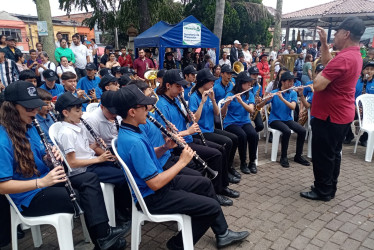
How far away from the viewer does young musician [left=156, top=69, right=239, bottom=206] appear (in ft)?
12.1

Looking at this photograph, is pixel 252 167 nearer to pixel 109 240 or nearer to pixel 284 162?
pixel 284 162

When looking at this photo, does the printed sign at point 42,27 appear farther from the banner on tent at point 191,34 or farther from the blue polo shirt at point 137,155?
the blue polo shirt at point 137,155

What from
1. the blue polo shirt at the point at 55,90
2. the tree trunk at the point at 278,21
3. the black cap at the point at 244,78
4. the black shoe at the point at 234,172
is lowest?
the black shoe at the point at 234,172

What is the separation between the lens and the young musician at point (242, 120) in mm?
4824

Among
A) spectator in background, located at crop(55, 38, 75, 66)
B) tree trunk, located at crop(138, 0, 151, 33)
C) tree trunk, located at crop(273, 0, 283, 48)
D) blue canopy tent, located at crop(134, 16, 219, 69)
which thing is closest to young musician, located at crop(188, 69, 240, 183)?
blue canopy tent, located at crop(134, 16, 219, 69)

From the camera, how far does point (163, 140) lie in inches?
136

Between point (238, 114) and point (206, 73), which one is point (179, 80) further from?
point (238, 114)

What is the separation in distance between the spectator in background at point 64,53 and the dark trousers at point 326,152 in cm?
764

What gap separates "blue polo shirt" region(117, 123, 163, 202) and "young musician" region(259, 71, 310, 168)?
137 inches

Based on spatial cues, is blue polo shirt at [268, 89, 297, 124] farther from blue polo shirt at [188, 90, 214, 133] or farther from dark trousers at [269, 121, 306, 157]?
blue polo shirt at [188, 90, 214, 133]

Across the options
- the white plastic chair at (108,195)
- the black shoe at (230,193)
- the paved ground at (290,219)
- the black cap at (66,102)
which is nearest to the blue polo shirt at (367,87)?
the paved ground at (290,219)

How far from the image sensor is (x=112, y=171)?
10.5 ft

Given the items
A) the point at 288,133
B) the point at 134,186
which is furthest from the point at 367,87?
the point at 134,186

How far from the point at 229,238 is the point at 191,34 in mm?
8742
